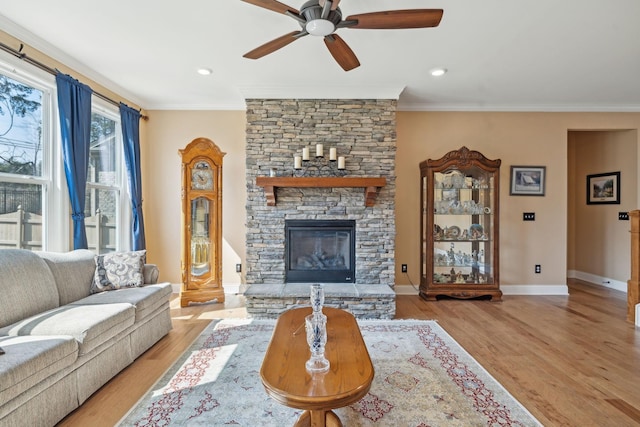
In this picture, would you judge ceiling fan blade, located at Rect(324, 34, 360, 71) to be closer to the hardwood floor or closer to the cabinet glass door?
the cabinet glass door

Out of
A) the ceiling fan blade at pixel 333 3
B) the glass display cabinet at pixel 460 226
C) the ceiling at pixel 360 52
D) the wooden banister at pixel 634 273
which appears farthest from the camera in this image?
the glass display cabinet at pixel 460 226

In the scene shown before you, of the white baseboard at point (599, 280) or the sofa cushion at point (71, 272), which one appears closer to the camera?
the sofa cushion at point (71, 272)

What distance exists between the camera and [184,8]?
2.25 metres

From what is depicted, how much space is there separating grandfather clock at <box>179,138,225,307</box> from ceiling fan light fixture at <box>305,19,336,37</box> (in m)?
2.28

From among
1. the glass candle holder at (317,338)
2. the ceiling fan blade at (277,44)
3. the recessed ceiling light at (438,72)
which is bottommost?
the glass candle holder at (317,338)

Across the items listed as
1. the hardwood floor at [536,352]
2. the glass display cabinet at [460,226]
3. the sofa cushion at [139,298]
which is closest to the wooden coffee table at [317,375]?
the hardwood floor at [536,352]

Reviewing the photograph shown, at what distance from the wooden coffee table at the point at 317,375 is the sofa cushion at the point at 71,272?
183cm

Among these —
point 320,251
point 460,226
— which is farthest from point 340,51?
point 460,226

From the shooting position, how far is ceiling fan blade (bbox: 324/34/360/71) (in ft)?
6.70

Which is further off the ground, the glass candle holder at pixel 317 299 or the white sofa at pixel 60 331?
the glass candle holder at pixel 317 299

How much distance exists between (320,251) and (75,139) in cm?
284

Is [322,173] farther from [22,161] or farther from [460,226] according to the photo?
[22,161]

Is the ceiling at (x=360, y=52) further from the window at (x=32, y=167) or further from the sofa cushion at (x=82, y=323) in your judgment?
the sofa cushion at (x=82, y=323)

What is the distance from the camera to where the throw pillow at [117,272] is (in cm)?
272
